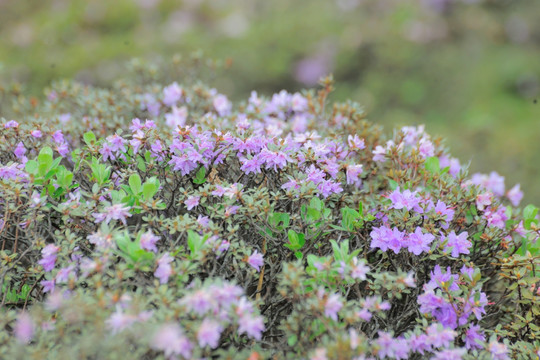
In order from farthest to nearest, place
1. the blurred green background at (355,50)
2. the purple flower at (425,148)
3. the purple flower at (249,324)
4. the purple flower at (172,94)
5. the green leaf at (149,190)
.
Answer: the blurred green background at (355,50) < the purple flower at (172,94) < the purple flower at (425,148) < the green leaf at (149,190) < the purple flower at (249,324)

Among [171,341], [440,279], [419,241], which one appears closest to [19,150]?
[171,341]

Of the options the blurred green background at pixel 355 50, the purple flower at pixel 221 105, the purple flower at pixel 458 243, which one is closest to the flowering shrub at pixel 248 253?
the purple flower at pixel 458 243

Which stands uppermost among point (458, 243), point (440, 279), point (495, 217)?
point (495, 217)

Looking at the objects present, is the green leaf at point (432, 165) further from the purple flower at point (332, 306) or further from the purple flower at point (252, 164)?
the purple flower at point (332, 306)

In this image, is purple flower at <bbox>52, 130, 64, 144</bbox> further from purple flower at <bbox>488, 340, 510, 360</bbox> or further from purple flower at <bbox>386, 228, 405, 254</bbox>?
purple flower at <bbox>488, 340, 510, 360</bbox>

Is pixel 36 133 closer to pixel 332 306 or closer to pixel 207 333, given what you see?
pixel 207 333

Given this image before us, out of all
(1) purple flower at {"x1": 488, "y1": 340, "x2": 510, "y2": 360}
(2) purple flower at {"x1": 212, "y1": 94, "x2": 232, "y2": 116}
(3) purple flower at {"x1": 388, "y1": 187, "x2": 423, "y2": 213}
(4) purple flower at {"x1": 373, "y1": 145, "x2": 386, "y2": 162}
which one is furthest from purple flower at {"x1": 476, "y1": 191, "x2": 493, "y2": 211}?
(2) purple flower at {"x1": 212, "y1": 94, "x2": 232, "y2": 116}

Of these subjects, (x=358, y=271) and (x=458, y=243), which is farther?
(x=458, y=243)
